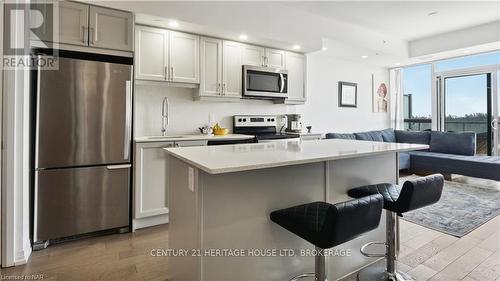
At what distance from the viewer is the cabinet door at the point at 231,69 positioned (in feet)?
11.7

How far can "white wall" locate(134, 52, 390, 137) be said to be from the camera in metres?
3.41

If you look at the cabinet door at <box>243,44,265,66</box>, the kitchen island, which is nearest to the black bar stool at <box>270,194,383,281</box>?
the kitchen island

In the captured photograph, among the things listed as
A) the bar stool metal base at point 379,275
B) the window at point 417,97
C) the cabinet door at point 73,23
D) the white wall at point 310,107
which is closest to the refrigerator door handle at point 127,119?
the white wall at point 310,107

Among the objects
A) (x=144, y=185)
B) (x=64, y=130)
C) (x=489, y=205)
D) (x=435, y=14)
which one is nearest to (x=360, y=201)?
(x=144, y=185)

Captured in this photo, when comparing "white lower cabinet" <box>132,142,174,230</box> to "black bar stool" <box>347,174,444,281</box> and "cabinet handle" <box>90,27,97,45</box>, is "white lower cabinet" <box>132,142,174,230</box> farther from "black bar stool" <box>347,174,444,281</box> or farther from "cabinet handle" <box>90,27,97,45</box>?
"black bar stool" <box>347,174,444,281</box>

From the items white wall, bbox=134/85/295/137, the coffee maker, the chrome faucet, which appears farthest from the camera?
the coffee maker

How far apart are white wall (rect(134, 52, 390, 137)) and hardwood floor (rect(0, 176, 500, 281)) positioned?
1332 mm

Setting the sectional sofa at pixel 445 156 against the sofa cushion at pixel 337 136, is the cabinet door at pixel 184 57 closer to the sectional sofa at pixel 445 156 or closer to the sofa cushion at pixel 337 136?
the sofa cushion at pixel 337 136

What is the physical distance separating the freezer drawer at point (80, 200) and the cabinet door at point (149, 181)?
108mm

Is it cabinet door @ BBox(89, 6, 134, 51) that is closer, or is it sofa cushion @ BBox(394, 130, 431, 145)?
cabinet door @ BBox(89, 6, 134, 51)

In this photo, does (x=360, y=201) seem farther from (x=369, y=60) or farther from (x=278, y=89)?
(x=369, y=60)

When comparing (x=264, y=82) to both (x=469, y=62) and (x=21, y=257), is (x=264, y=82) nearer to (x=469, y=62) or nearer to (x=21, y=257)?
(x=21, y=257)

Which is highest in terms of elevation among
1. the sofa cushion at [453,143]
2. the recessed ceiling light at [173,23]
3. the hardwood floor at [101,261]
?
the recessed ceiling light at [173,23]

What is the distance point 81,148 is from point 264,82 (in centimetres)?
248
